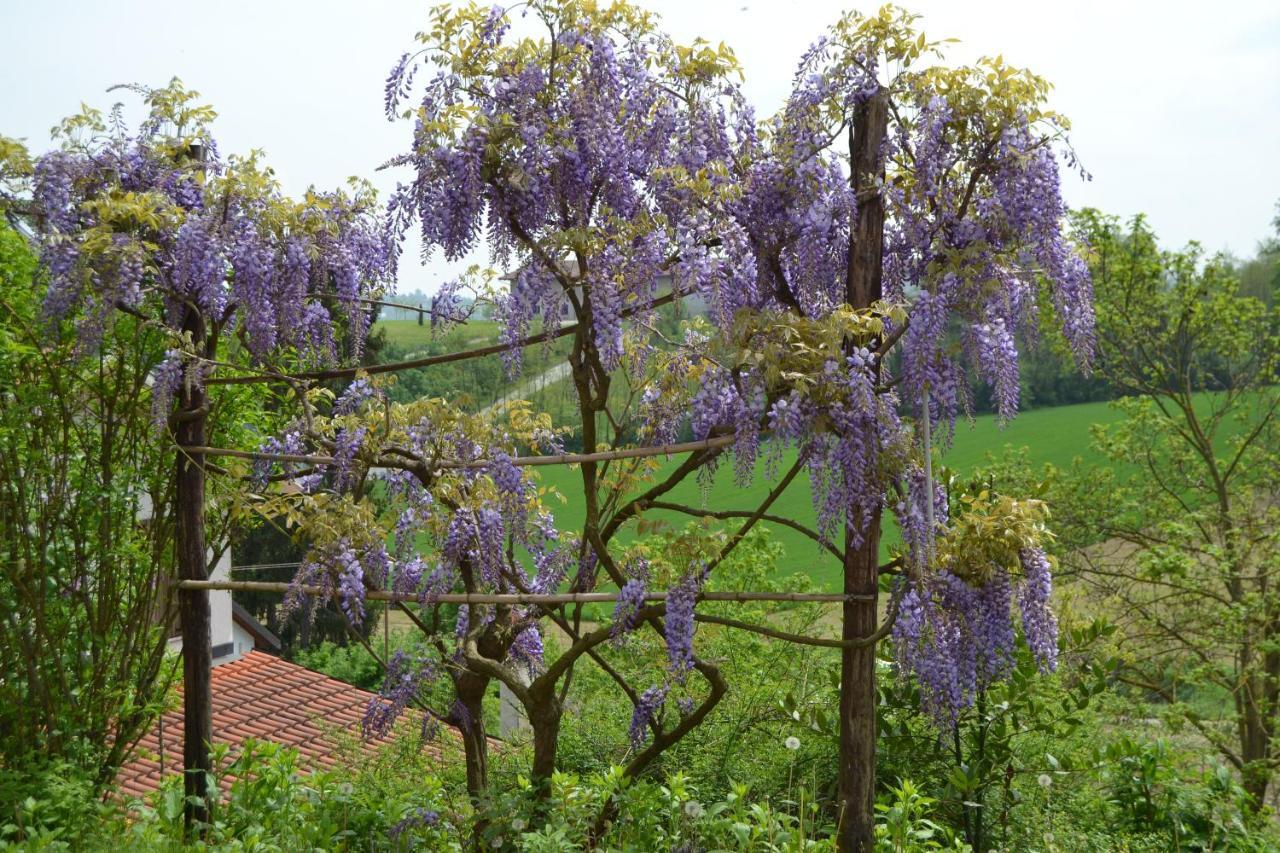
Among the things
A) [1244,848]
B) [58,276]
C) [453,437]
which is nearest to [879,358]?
[453,437]

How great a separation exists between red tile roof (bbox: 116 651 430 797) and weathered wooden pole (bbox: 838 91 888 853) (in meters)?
4.84

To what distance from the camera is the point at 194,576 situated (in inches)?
164

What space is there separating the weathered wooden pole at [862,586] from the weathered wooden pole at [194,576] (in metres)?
2.25

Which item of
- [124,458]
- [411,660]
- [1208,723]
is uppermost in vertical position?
[124,458]

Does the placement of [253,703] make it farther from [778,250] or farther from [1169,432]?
[1169,432]

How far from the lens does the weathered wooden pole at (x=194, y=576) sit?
4.09 m

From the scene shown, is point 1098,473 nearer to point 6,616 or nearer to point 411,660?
point 411,660

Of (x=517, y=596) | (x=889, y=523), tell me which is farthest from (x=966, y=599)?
(x=889, y=523)

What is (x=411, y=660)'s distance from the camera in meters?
4.44

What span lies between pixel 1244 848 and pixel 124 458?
459 centimetres

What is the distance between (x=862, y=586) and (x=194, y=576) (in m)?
2.41

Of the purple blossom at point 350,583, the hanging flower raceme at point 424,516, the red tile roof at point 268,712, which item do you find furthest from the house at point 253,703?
the purple blossom at point 350,583

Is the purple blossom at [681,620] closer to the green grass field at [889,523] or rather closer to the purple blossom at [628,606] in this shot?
the purple blossom at [628,606]

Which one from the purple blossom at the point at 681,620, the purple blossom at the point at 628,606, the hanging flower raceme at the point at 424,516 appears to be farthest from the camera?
the hanging flower raceme at the point at 424,516
